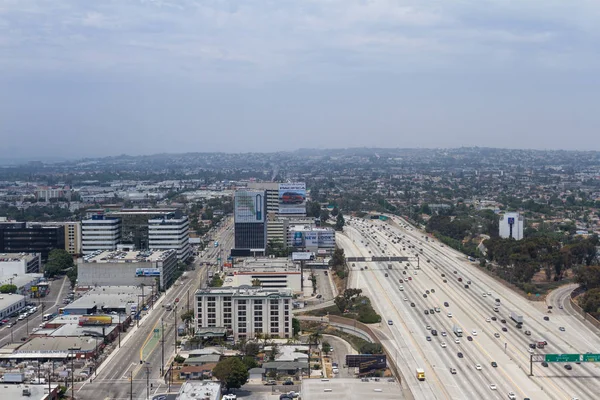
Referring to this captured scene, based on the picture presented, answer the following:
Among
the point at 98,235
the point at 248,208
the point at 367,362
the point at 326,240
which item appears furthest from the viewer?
the point at 326,240

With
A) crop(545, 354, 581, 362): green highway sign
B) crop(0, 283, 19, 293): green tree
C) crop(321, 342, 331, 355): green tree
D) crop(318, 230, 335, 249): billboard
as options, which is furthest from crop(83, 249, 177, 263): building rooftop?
crop(545, 354, 581, 362): green highway sign

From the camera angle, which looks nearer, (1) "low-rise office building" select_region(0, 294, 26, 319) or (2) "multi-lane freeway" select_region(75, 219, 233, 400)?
(2) "multi-lane freeway" select_region(75, 219, 233, 400)

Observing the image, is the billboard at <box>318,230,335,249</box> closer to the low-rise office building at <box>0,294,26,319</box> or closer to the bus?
the low-rise office building at <box>0,294,26,319</box>

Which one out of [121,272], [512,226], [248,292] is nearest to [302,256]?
Answer: [121,272]

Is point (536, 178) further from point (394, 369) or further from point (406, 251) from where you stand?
point (394, 369)

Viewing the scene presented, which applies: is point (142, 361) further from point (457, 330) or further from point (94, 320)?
point (457, 330)

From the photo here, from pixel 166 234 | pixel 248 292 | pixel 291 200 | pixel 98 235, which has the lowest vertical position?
pixel 248 292

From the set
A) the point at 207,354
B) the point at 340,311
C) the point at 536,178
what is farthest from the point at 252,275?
the point at 536,178
